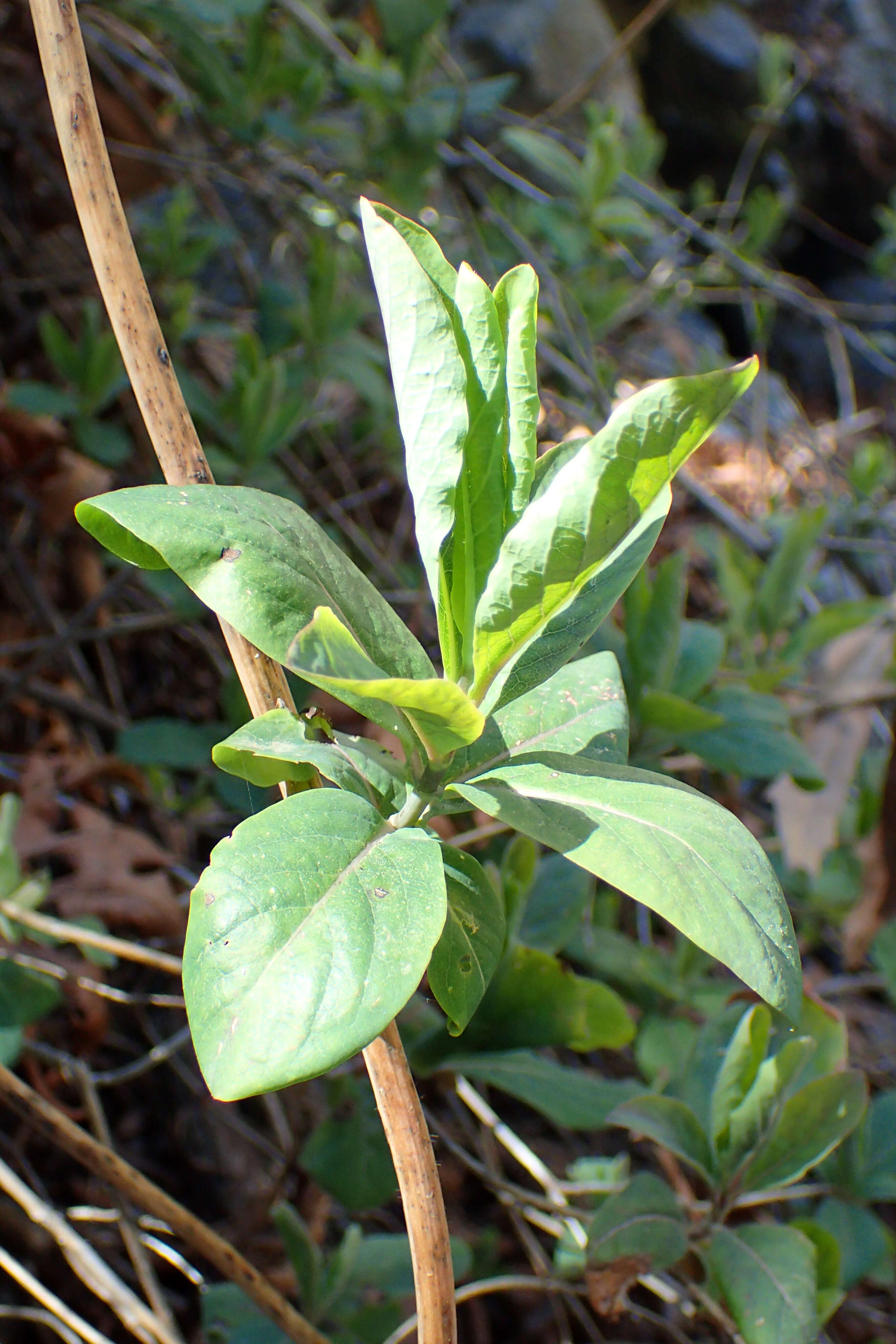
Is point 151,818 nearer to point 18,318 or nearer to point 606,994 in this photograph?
point 606,994

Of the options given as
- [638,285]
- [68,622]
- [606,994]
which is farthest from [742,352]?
[606,994]

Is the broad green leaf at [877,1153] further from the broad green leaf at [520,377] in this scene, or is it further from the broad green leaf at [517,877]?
the broad green leaf at [520,377]

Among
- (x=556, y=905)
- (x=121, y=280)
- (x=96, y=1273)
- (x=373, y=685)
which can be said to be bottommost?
(x=96, y=1273)

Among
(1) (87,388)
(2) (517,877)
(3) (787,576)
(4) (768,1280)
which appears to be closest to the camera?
(4) (768,1280)

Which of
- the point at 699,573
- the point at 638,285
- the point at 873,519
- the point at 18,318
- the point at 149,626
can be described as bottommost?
the point at 699,573

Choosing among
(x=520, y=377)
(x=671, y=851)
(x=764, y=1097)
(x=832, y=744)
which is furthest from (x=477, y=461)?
(x=832, y=744)

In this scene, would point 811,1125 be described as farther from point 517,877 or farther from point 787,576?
point 787,576
